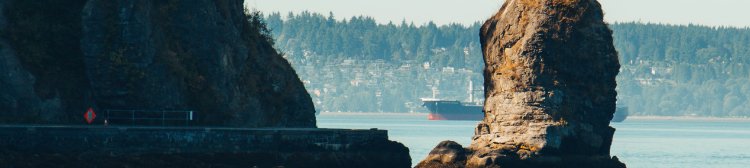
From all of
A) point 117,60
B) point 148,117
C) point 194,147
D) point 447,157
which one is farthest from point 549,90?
point 117,60

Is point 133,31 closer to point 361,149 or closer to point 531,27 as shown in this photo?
point 361,149

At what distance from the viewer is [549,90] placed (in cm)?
7788

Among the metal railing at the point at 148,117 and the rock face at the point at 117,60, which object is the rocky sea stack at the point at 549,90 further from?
the metal railing at the point at 148,117

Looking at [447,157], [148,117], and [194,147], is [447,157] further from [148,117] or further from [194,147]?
[148,117]

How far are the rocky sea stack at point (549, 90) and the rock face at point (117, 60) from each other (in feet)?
32.9

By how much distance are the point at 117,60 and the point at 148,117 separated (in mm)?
2727

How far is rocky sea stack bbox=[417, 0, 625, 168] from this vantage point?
251 ft

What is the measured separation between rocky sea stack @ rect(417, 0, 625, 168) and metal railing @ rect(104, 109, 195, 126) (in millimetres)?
11051

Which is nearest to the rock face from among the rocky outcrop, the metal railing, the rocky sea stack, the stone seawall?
the metal railing

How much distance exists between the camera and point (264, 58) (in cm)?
8212

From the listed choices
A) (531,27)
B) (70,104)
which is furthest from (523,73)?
(70,104)

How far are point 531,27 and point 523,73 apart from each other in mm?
2116

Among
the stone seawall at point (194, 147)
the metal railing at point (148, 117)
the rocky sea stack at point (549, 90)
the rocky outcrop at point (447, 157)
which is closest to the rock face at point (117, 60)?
the metal railing at point (148, 117)

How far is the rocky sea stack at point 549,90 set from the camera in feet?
251
